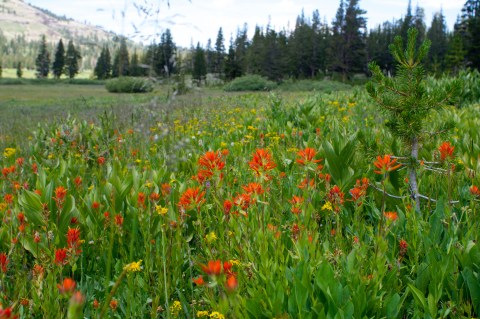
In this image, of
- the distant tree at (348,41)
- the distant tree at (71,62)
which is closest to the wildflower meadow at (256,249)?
the distant tree at (348,41)

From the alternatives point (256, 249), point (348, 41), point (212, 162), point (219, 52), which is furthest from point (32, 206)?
point (219, 52)

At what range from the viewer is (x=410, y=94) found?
258cm

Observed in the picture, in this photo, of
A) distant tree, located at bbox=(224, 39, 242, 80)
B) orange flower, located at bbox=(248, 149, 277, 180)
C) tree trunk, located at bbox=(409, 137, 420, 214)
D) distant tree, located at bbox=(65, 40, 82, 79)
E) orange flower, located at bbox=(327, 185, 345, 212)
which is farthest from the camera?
distant tree, located at bbox=(65, 40, 82, 79)

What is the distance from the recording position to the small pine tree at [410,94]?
2.53 metres

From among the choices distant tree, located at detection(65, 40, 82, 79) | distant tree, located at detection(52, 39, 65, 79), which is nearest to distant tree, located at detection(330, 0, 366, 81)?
distant tree, located at detection(65, 40, 82, 79)

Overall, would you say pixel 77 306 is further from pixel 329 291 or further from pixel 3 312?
pixel 329 291

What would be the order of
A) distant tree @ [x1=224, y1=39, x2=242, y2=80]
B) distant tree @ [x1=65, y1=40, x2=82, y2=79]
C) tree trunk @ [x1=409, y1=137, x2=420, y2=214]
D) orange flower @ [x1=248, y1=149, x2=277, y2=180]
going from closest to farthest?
orange flower @ [x1=248, y1=149, x2=277, y2=180] → tree trunk @ [x1=409, y1=137, x2=420, y2=214] → distant tree @ [x1=224, y1=39, x2=242, y2=80] → distant tree @ [x1=65, y1=40, x2=82, y2=79]

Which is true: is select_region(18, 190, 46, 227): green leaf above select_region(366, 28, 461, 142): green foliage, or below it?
below

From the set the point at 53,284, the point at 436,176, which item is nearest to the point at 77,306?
the point at 53,284

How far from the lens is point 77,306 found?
0.72 metres

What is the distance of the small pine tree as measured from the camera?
2525 millimetres

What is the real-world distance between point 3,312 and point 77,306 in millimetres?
166

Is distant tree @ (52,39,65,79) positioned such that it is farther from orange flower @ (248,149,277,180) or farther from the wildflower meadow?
orange flower @ (248,149,277,180)

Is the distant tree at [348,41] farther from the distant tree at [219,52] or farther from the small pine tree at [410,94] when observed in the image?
the small pine tree at [410,94]
